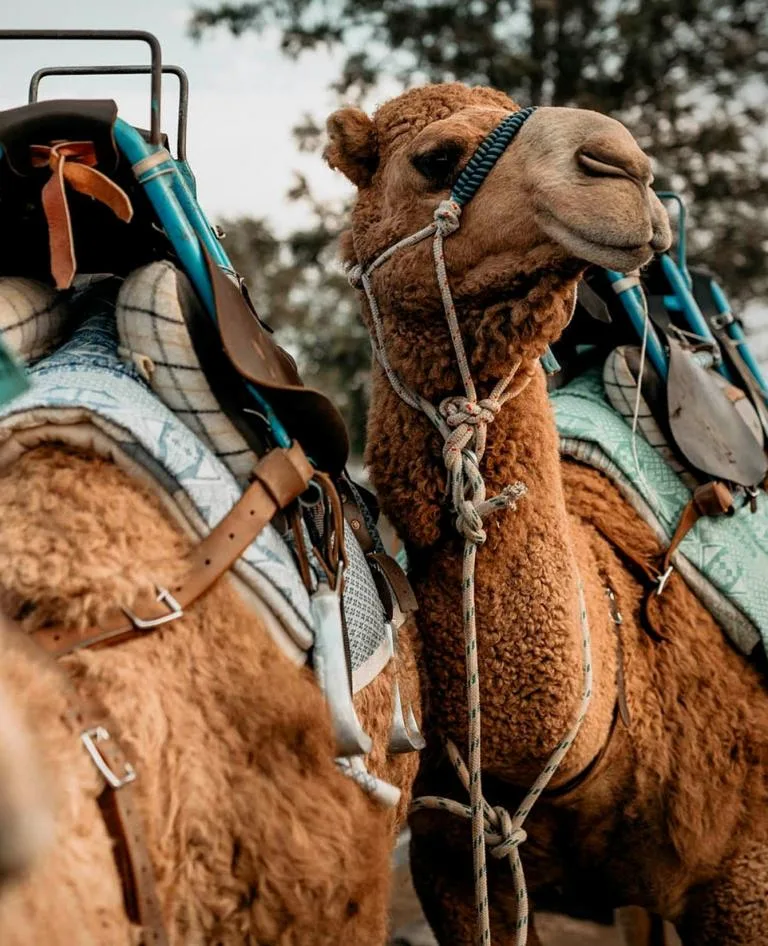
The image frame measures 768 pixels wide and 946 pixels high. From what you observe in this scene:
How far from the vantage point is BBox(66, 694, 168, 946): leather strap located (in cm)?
157

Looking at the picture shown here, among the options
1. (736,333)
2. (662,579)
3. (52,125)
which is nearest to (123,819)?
(52,125)

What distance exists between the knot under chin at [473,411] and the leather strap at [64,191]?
3.03 feet

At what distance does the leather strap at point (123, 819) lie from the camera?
1.57 meters

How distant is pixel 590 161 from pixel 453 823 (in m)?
1.85

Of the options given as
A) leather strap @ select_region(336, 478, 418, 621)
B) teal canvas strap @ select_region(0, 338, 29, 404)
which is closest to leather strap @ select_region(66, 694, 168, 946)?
teal canvas strap @ select_region(0, 338, 29, 404)

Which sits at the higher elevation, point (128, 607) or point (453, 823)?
point (128, 607)

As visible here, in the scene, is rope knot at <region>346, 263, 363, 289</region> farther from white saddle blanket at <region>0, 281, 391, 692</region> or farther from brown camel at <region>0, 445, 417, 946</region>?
brown camel at <region>0, 445, 417, 946</region>

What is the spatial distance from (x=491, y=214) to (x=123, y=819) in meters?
1.59

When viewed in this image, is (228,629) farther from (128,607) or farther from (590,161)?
(590,161)

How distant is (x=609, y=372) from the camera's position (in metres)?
3.51

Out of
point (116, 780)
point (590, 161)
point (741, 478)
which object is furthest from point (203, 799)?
point (741, 478)

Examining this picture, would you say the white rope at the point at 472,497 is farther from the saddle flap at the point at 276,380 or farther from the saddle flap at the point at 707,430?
the saddle flap at the point at 707,430

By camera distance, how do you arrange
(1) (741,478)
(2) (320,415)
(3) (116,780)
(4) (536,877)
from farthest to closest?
(1) (741,478) < (4) (536,877) < (2) (320,415) < (3) (116,780)

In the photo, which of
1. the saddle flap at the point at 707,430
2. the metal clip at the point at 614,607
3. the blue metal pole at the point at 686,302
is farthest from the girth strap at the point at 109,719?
the blue metal pole at the point at 686,302
